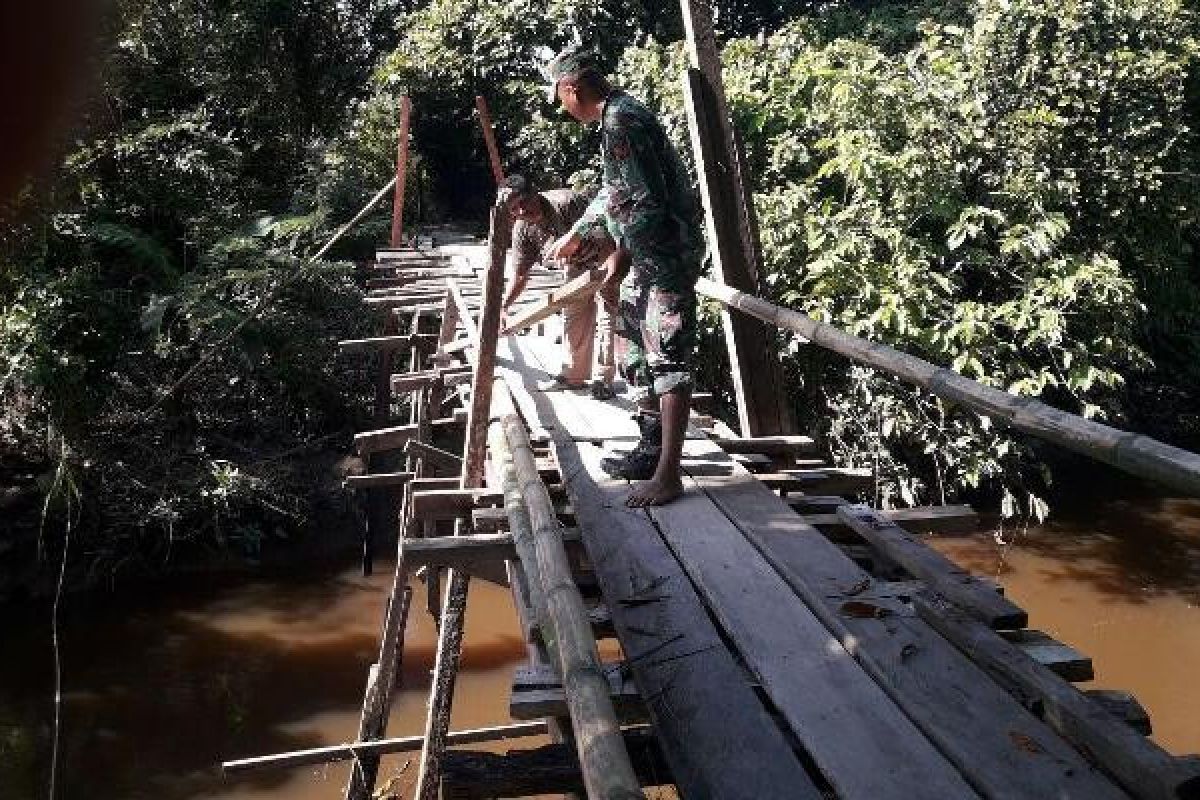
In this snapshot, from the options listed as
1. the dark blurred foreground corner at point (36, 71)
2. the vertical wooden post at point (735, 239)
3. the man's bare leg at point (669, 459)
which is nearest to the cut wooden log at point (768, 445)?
the vertical wooden post at point (735, 239)

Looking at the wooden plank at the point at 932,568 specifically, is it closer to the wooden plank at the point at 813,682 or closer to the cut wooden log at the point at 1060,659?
the cut wooden log at the point at 1060,659

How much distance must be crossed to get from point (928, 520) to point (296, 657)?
20.5 feet

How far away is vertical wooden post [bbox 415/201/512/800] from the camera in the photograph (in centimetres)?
395

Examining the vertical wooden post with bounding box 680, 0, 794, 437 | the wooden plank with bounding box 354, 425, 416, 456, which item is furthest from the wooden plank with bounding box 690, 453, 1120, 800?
the wooden plank with bounding box 354, 425, 416, 456

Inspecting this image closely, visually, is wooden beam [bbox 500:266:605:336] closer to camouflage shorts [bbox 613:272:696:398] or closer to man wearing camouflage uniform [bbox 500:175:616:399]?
man wearing camouflage uniform [bbox 500:175:616:399]

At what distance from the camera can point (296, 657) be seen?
802cm

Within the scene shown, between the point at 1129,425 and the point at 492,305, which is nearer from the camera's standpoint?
the point at 492,305

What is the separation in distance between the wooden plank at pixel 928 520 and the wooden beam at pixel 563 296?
1.36 m

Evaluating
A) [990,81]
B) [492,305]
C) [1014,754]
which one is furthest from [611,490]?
[990,81]

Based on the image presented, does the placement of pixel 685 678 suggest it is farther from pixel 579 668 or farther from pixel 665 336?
pixel 665 336

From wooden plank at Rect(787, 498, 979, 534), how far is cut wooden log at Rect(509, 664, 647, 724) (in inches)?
46.7

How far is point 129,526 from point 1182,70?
954 cm

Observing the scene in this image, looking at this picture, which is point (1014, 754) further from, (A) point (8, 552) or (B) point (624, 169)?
(A) point (8, 552)

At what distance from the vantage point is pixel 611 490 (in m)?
3.44
